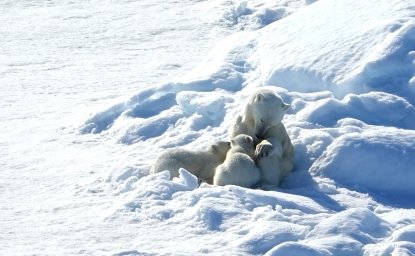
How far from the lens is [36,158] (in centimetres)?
958

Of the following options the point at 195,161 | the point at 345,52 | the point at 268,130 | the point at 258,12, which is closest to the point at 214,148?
the point at 195,161

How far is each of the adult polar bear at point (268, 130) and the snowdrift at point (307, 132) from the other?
162mm

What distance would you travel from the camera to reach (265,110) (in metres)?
8.52

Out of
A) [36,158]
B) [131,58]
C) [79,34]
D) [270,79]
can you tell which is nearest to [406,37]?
[270,79]

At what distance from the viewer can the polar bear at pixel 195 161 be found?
27.4 ft

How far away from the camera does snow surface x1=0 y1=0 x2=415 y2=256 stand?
697cm

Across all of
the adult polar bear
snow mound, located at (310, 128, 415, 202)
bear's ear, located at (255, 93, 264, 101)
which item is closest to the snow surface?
snow mound, located at (310, 128, 415, 202)

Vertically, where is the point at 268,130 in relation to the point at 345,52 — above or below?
below

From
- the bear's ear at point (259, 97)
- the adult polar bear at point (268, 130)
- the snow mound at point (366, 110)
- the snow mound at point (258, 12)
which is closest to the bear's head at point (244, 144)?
the adult polar bear at point (268, 130)

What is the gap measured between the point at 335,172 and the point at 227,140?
1.27 metres

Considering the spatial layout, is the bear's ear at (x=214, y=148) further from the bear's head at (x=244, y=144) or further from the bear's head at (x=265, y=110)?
the bear's head at (x=265, y=110)

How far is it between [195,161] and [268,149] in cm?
69

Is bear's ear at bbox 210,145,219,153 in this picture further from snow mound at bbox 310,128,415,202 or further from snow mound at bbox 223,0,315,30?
snow mound at bbox 223,0,315,30

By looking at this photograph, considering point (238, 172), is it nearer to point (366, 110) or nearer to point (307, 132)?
point (307, 132)
